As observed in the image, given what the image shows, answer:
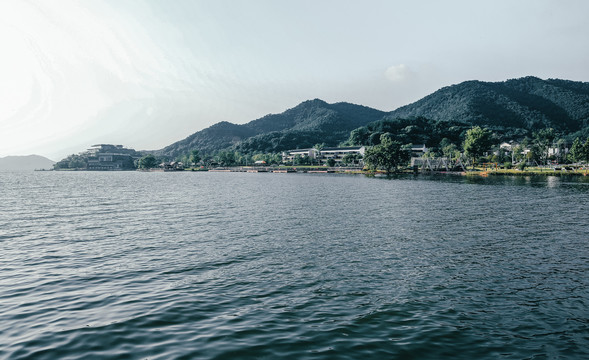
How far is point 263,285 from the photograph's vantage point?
20281mm

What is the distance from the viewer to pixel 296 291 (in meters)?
19.4

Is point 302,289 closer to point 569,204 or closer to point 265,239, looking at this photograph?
point 265,239

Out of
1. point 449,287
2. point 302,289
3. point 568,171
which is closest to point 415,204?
point 449,287

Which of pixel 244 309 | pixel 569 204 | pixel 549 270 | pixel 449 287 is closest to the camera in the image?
pixel 244 309

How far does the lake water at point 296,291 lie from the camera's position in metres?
13.8

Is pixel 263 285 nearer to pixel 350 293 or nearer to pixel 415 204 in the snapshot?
pixel 350 293

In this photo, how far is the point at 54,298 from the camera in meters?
18.6

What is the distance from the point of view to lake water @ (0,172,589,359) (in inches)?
542

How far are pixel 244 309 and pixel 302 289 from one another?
394 centimetres

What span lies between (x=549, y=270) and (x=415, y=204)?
36105 mm

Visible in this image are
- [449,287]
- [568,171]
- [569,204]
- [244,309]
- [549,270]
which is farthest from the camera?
[568,171]

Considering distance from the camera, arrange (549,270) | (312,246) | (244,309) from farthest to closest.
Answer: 1. (312,246)
2. (549,270)
3. (244,309)

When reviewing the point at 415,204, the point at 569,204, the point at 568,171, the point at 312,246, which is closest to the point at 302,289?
the point at 312,246

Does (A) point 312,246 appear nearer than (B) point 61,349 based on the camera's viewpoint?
No
